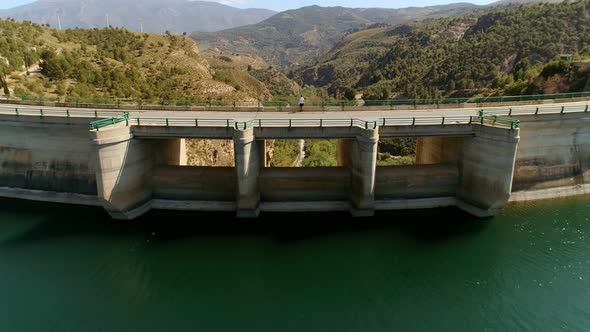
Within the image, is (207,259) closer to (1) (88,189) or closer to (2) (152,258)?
(2) (152,258)

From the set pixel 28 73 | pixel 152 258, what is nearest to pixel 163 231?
pixel 152 258

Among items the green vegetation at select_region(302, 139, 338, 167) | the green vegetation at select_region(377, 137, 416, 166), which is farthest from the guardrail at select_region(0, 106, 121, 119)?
the green vegetation at select_region(377, 137, 416, 166)

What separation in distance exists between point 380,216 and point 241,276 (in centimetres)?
1160

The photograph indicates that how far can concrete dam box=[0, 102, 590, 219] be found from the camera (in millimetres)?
23453

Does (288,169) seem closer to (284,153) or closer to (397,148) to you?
(284,153)

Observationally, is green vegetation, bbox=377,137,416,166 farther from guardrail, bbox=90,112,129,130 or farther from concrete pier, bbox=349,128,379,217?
guardrail, bbox=90,112,129,130

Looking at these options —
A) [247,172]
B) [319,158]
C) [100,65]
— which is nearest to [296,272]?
[247,172]

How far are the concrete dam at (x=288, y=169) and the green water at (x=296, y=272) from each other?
1.65m

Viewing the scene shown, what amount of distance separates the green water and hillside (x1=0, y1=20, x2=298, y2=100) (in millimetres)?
32344

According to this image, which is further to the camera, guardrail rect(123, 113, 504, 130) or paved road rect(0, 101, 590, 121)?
paved road rect(0, 101, 590, 121)

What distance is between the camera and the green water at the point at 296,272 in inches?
614

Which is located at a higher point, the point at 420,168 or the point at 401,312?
the point at 420,168

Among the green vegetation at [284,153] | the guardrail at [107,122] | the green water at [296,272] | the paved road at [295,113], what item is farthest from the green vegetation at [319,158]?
the guardrail at [107,122]

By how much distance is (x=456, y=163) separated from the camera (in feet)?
88.4
